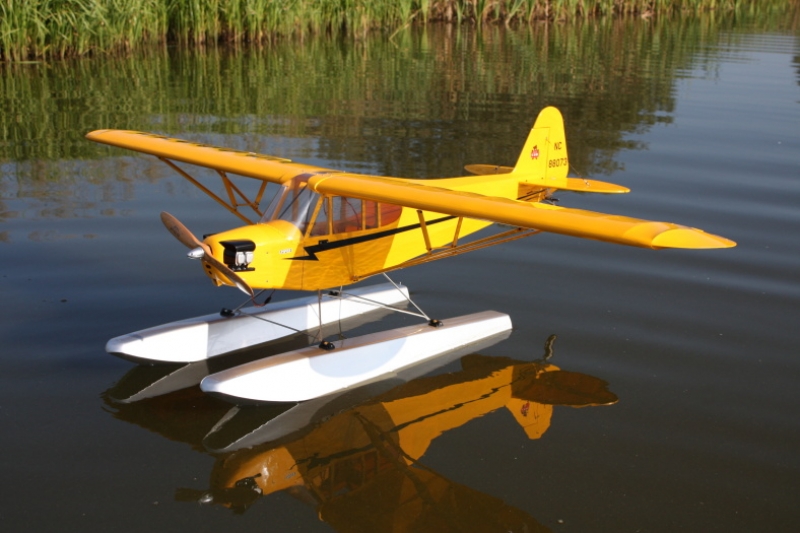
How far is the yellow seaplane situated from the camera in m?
6.93

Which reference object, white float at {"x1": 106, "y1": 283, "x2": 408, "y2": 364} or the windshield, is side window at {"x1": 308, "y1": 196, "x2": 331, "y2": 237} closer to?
the windshield

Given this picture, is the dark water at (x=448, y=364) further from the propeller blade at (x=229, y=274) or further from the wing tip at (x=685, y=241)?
the wing tip at (x=685, y=241)

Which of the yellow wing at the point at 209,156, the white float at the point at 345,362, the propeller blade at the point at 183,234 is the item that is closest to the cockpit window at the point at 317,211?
the yellow wing at the point at 209,156

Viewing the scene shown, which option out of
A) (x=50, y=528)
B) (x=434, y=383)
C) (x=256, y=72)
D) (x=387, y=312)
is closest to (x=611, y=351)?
(x=434, y=383)

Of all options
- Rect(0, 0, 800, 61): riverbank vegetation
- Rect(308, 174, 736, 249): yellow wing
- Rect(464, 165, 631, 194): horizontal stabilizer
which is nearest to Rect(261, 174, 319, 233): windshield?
Rect(308, 174, 736, 249): yellow wing

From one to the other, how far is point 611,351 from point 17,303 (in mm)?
6184

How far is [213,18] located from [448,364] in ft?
67.2

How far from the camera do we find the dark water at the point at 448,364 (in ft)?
20.4

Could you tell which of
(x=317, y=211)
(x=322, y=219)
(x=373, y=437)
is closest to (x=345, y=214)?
(x=322, y=219)

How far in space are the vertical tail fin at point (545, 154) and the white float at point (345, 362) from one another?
78.4 inches

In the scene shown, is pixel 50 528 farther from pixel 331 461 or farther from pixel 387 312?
pixel 387 312

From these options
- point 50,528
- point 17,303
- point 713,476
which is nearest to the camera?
point 50,528

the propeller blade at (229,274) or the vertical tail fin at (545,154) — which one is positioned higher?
the vertical tail fin at (545,154)

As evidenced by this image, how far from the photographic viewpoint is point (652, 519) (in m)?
6.08
